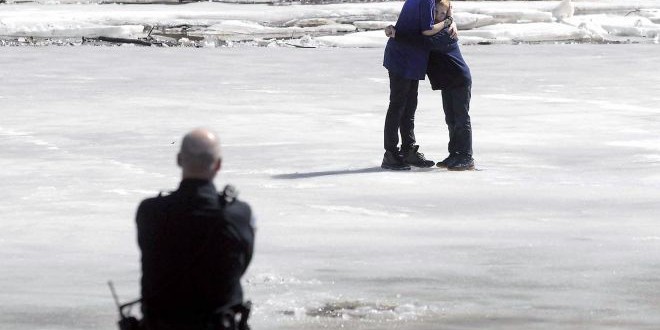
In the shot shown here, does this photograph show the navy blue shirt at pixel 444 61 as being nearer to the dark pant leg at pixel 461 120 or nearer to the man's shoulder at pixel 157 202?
the dark pant leg at pixel 461 120

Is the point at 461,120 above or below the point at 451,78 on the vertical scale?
below

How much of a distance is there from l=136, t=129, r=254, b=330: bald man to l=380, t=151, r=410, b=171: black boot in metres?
7.23

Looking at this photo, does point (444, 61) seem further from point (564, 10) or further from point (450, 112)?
point (564, 10)

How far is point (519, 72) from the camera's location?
2048cm

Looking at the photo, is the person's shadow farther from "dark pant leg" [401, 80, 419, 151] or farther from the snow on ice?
the snow on ice

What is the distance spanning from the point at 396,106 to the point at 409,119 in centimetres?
26

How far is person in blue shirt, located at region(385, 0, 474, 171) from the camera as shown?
37.5 ft

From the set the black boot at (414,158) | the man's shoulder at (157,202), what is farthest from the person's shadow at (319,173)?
the man's shoulder at (157,202)

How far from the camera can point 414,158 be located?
39.2ft

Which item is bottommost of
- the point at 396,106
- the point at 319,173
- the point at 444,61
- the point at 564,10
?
the point at 564,10

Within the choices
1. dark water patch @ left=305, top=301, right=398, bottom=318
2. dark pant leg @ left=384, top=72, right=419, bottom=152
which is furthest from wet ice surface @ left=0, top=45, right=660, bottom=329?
dark pant leg @ left=384, top=72, right=419, bottom=152

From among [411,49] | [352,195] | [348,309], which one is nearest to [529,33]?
[411,49]

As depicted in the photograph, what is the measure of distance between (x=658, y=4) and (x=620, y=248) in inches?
825

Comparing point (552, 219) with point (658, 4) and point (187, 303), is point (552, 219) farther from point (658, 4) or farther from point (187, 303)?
point (658, 4)
